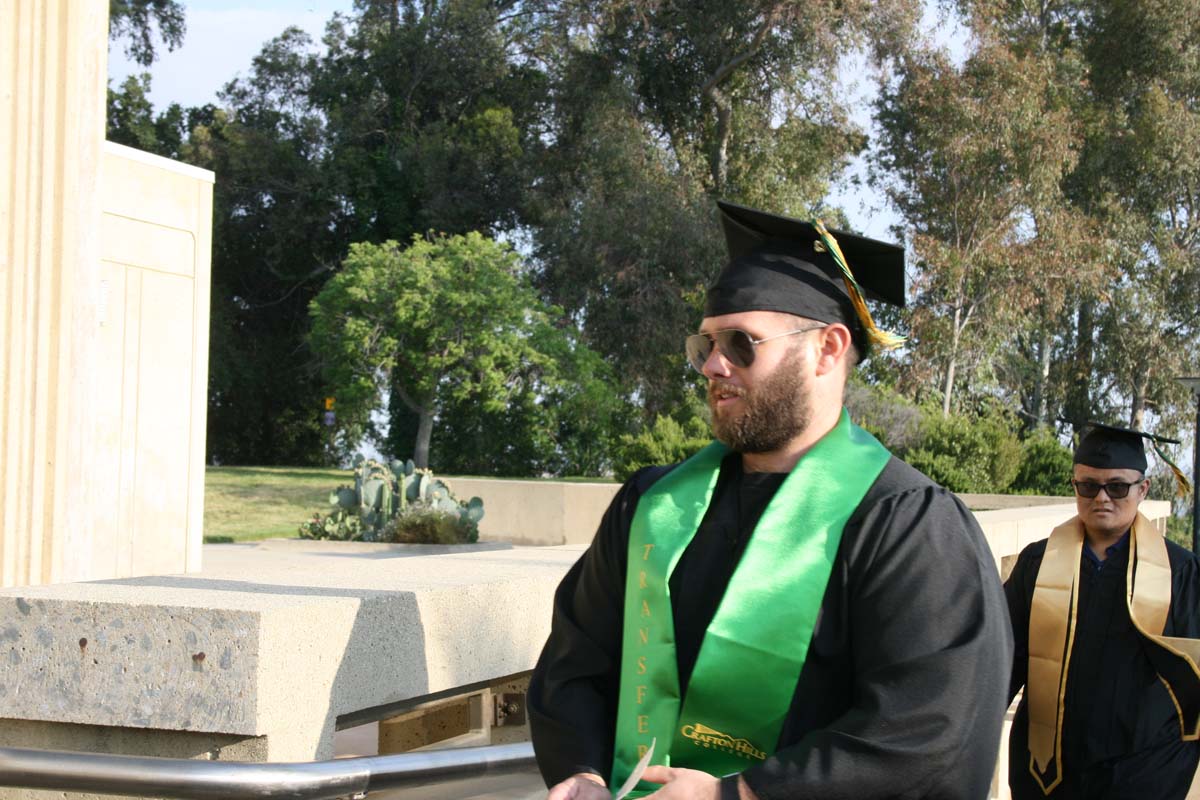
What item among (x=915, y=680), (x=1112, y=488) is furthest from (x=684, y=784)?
(x=1112, y=488)

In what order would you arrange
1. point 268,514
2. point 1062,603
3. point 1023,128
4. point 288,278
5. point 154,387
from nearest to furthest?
point 1062,603 → point 154,387 → point 268,514 → point 1023,128 → point 288,278

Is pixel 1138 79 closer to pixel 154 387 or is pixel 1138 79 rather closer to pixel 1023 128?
pixel 1023 128

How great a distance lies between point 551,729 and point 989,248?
30141mm

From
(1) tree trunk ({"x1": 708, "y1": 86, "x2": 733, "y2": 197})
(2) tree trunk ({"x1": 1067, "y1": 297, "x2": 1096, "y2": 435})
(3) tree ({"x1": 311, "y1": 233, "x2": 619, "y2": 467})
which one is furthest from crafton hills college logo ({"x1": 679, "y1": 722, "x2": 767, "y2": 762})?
(2) tree trunk ({"x1": 1067, "y1": 297, "x2": 1096, "y2": 435})

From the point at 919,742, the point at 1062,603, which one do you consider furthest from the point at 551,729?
the point at 1062,603

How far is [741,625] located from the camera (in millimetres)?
2352

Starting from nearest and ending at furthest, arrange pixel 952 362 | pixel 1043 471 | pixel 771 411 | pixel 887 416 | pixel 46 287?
pixel 771 411 → pixel 46 287 → pixel 887 416 → pixel 1043 471 → pixel 952 362

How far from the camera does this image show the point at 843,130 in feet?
105

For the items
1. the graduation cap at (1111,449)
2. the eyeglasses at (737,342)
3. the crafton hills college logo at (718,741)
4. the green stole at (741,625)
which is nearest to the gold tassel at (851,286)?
the eyeglasses at (737,342)

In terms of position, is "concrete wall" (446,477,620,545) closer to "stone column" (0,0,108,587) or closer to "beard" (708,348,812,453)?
"stone column" (0,0,108,587)

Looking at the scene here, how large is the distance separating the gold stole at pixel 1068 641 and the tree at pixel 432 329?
2136 centimetres

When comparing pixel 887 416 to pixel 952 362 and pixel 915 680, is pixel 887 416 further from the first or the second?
pixel 915 680

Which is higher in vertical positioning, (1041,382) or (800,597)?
(1041,382)

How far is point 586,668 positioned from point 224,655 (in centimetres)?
75
